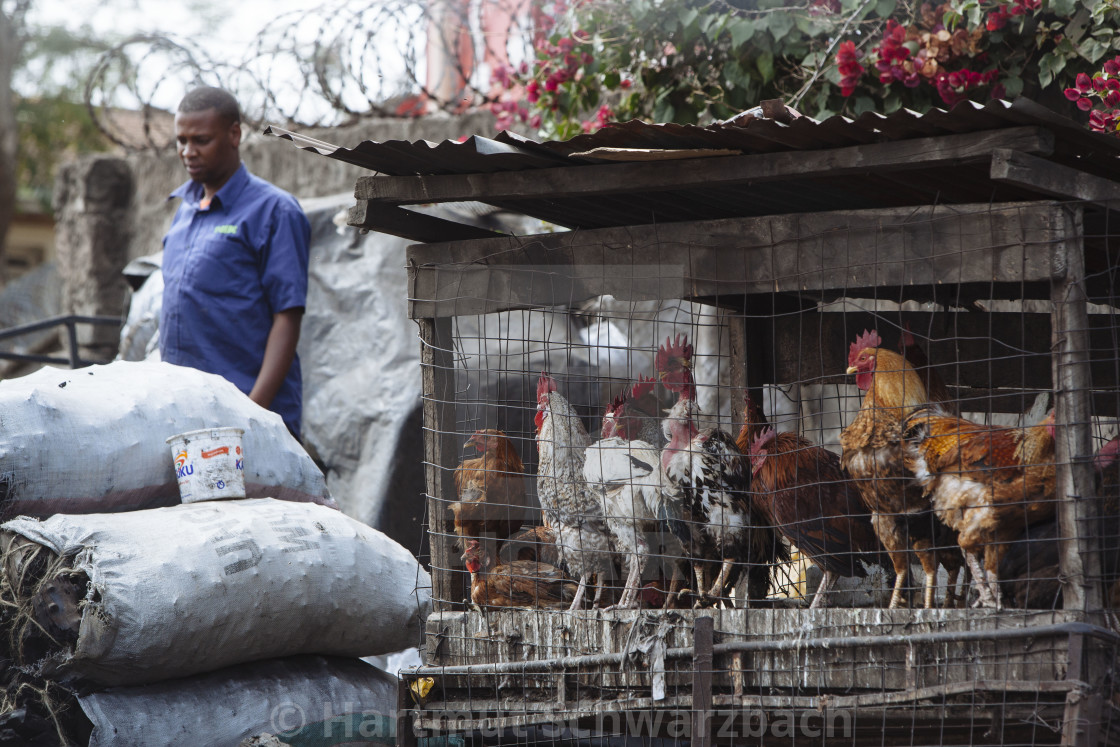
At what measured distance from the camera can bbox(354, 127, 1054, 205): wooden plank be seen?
2.85 meters

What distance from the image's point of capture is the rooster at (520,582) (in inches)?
160

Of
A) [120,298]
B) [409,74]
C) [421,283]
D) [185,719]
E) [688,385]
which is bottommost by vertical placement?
[185,719]

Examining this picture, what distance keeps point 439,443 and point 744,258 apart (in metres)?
1.28

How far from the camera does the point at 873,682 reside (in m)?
3.05

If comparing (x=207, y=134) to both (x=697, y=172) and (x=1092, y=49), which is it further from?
(x=1092, y=49)

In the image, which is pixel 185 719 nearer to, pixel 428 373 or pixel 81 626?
pixel 81 626

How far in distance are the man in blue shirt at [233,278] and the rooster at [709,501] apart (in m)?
1.76

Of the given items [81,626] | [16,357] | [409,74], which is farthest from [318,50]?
[81,626]

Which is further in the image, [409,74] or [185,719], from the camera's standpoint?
[409,74]

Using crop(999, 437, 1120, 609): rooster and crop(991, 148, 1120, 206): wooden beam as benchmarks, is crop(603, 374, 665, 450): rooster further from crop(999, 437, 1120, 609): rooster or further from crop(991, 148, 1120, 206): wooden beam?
crop(991, 148, 1120, 206): wooden beam

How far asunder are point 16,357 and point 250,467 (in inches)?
122

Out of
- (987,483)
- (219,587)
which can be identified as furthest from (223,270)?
(987,483)

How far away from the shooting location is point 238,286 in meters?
4.85

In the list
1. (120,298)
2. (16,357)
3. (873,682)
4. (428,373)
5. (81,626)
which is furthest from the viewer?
(120,298)
